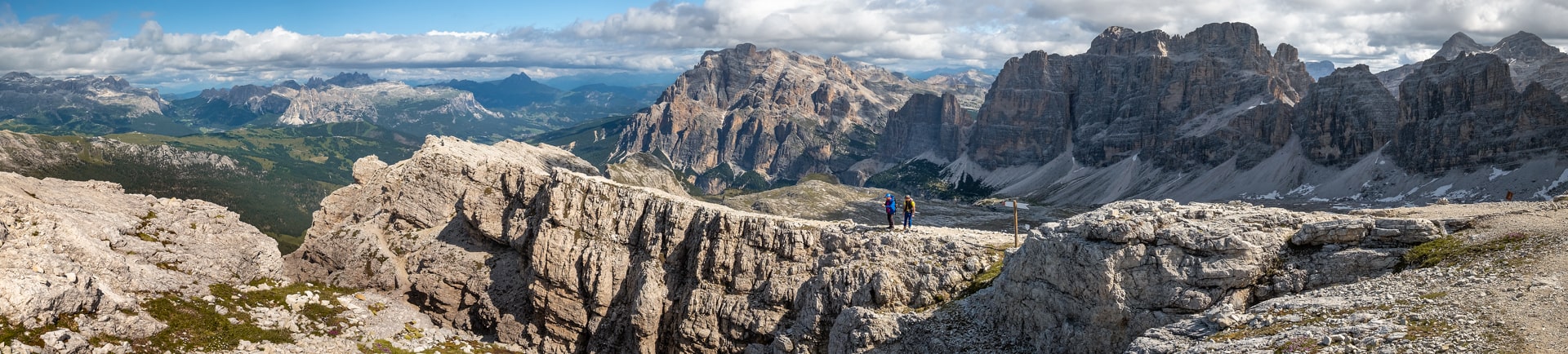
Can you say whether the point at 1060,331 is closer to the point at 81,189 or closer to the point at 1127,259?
the point at 1127,259

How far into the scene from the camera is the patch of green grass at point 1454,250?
36344 mm

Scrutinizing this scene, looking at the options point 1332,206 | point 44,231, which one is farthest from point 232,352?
point 1332,206

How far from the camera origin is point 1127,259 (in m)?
43.9

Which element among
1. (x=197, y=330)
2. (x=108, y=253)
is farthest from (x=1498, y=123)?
(x=108, y=253)

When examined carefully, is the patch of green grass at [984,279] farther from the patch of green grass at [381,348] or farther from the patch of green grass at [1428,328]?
the patch of green grass at [381,348]

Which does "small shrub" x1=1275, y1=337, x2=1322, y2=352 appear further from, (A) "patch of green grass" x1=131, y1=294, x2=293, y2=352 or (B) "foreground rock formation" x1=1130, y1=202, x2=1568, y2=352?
(A) "patch of green grass" x1=131, y1=294, x2=293, y2=352

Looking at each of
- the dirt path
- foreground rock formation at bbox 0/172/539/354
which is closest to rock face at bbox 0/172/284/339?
foreground rock formation at bbox 0/172/539/354

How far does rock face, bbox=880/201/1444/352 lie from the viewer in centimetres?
3953

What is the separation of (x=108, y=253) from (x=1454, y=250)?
9018 cm

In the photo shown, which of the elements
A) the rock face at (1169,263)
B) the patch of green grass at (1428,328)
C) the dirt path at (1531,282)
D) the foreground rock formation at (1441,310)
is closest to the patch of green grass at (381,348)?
the rock face at (1169,263)

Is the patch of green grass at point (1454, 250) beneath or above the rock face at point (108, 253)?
above

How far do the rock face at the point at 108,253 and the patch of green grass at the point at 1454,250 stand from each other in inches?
3080

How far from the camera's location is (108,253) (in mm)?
70250

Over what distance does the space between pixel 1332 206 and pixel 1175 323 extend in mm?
194031
